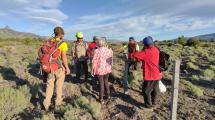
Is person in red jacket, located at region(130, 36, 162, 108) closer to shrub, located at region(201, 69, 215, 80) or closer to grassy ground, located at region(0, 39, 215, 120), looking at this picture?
grassy ground, located at region(0, 39, 215, 120)

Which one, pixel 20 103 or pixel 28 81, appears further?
pixel 28 81

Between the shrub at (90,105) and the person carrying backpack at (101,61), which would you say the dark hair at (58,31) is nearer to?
the person carrying backpack at (101,61)

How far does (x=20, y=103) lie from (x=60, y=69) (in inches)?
67.4

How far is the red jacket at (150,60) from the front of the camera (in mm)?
7863

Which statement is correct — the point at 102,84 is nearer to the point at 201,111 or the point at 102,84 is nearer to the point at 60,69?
the point at 60,69

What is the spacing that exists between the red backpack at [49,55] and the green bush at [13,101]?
1482 millimetres

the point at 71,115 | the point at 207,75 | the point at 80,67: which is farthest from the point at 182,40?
the point at 71,115

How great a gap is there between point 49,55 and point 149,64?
247 centimetres

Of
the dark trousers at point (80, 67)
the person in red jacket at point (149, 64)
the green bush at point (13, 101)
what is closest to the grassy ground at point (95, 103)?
the green bush at point (13, 101)

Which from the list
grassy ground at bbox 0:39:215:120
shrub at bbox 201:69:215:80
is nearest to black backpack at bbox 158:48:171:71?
grassy ground at bbox 0:39:215:120

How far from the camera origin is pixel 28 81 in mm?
11375

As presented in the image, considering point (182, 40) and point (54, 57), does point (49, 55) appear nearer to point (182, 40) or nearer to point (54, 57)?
point (54, 57)

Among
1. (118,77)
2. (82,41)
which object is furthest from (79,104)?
(118,77)

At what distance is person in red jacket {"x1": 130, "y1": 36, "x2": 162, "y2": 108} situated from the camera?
786cm
